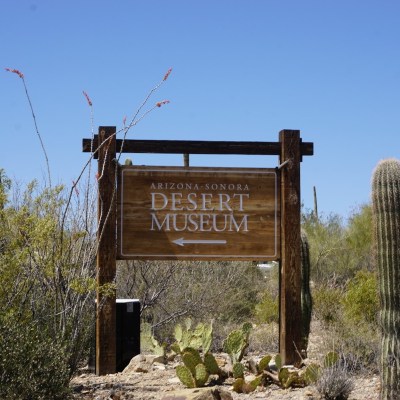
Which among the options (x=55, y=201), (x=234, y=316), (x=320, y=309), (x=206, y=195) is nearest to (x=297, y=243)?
(x=206, y=195)

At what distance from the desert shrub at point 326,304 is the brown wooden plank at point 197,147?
434 centimetres

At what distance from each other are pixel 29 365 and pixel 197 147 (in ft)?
14.4

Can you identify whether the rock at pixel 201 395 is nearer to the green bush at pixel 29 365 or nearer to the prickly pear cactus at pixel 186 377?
the prickly pear cactus at pixel 186 377

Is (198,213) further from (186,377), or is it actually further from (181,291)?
(181,291)

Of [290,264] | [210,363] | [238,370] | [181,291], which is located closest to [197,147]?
[290,264]

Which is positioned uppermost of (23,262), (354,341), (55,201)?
(55,201)

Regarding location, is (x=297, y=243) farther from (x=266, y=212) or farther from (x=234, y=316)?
(x=234, y=316)

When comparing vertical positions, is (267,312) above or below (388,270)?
below

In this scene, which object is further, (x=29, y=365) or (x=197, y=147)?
(x=197, y=147)

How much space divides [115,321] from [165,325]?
505cm

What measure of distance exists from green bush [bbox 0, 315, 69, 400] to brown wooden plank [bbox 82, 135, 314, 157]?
344 centimetres

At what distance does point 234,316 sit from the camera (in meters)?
17.6

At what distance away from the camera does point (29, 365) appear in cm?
757

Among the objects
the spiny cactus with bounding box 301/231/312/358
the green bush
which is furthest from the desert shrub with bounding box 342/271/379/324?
the green bush
